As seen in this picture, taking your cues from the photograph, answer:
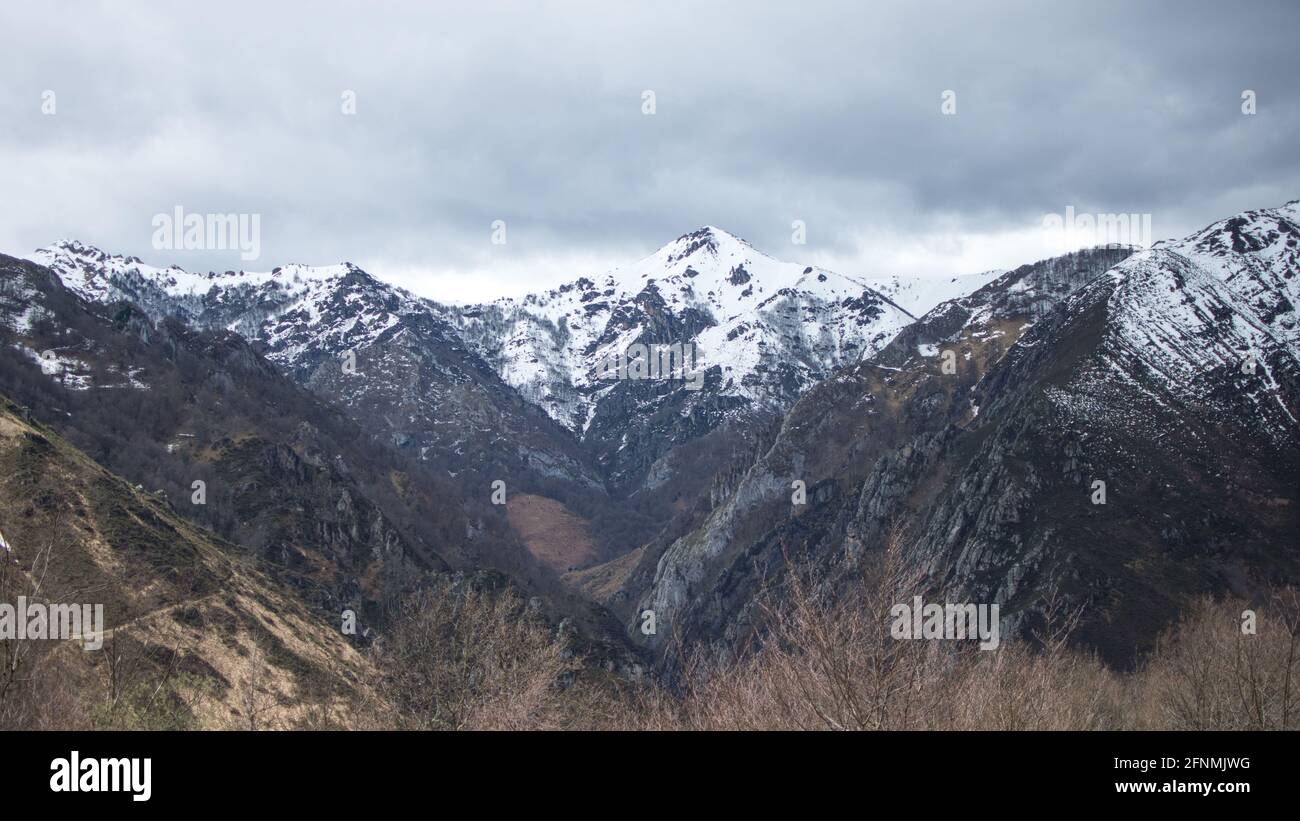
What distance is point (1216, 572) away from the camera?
116 meters

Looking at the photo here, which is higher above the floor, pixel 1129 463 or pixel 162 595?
pixel 1129 463

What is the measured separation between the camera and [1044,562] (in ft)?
390

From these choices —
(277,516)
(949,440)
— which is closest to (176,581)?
(277,516)

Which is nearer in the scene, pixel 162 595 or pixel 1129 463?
pixel 162 595

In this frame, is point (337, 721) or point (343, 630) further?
point (343, 630)

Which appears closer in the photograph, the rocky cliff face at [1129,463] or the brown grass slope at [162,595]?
the brown grass slope at [162,595]

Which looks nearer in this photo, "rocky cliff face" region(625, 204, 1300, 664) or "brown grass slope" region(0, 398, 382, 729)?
"brown grass slope" region(0, 398, 382, 729)

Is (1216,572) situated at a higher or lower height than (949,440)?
lower

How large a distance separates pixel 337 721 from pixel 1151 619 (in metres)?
93.2
